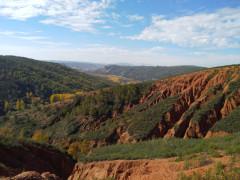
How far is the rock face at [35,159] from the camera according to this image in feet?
114

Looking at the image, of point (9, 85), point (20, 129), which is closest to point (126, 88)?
point (20, 129)

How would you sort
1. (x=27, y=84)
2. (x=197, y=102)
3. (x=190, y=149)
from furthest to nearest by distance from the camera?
(x=27, y=84) < (x=197, y=102) < (x=190, y=149)

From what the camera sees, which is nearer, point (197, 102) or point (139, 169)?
point (139, 169)

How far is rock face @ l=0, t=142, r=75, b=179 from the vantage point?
3469cm

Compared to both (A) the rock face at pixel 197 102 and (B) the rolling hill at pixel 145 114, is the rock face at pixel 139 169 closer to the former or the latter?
(B) the rolling hill at pixel 145 114

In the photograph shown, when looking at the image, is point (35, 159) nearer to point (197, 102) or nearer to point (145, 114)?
point (145, 114)

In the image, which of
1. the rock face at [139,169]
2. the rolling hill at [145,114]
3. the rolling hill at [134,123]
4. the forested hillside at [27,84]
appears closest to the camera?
the rock face at [139,169]

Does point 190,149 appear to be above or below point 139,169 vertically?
above

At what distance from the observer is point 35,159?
3825cm

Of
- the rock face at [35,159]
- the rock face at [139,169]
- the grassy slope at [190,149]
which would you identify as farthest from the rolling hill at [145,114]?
the rock face at [139,169]

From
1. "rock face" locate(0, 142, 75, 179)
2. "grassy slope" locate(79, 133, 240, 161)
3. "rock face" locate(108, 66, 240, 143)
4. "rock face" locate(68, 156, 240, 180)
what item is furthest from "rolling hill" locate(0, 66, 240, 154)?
"rock face" locate(68, 156, 240, 180)

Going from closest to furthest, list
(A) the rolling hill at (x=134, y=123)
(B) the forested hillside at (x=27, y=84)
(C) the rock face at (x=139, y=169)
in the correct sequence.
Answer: (C) the rock face at (x=139, y=169) < (A) the rolling hill at (x=134, y=123) < (B) the forested hillside at (x=27, y=84)

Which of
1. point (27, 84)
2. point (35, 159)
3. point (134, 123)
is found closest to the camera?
point (35, 159)

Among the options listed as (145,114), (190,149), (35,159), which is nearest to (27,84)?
(145,114)
